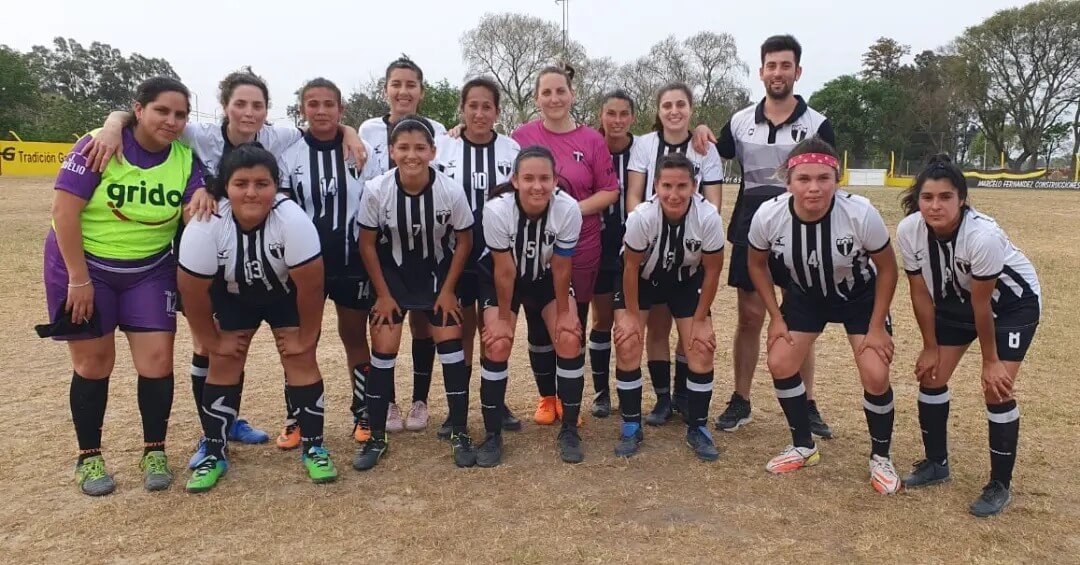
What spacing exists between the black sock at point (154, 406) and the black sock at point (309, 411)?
66 centimetres

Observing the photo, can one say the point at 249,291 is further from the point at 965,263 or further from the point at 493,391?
the point at 965,263

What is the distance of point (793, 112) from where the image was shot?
4883 mm

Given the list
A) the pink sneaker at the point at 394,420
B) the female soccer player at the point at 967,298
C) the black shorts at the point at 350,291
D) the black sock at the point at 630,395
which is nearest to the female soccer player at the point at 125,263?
the black shorts at the point at 350,291

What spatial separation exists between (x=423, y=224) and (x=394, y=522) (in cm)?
168

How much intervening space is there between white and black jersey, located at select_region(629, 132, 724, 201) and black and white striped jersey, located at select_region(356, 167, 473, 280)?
4.22 feet

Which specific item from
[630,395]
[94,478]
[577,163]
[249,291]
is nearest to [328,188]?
[249,291]

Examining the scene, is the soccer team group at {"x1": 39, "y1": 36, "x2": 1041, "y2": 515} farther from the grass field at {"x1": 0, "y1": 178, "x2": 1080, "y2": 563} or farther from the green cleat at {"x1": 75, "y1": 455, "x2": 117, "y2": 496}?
the grass field at {"x1": 0, "y1": 178, "x2": 1080, "y2": 563}

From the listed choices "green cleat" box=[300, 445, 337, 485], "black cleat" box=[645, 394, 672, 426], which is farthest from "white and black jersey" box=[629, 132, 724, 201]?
"green cleat" box=[300, 445, 337, 485]

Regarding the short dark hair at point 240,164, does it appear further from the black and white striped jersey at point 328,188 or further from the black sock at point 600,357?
the black sock at point 600,357

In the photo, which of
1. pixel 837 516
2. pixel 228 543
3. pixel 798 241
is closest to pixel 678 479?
pixel 837 516

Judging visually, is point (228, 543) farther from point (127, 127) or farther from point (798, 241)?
point (798, 241)

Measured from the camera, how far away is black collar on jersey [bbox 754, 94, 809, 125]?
488 cm

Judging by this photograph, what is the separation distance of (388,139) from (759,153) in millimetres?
2477

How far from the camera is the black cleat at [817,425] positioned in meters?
4.80
